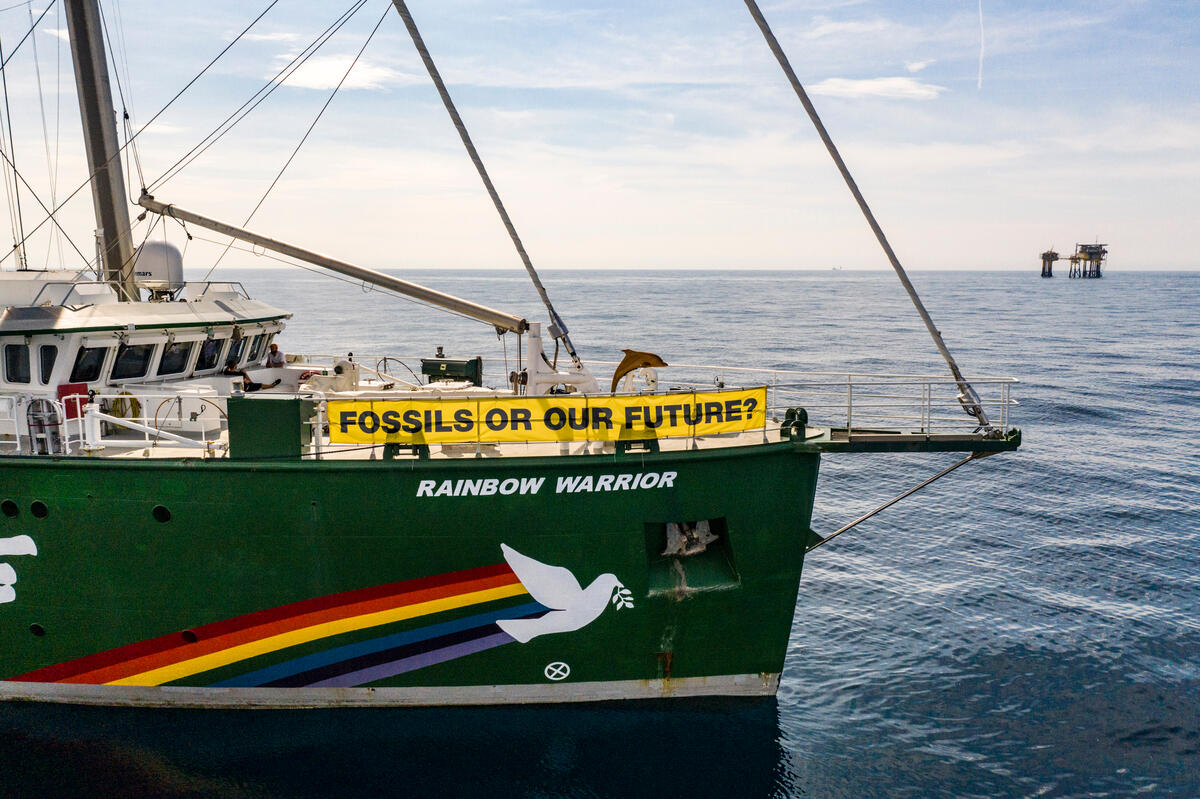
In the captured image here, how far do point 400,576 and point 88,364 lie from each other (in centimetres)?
768

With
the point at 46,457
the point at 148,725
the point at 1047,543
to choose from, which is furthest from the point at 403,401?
the point at 1047,543

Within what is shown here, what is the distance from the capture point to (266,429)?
1346cm

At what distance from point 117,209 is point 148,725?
37.0 ft

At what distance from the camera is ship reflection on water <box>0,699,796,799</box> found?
521 inches

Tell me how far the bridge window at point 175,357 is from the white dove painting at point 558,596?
875 cm

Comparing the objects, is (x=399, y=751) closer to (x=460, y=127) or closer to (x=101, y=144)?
(x=460, y=127)

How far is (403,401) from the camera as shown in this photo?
13.5 metres

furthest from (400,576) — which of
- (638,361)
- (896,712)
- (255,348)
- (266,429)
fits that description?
(896,712)

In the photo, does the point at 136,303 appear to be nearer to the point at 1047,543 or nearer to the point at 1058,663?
the point at 1058,663

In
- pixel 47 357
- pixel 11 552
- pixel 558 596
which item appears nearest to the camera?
pixel 558 596

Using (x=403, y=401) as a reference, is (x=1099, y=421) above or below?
below

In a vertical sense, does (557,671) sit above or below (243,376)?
below

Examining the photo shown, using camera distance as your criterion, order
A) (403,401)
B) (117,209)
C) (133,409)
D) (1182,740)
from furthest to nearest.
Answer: (117,209)
(133,409)
(1182,740)
(403,401)

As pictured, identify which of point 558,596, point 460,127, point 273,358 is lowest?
point 558,596
